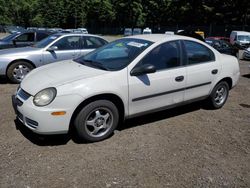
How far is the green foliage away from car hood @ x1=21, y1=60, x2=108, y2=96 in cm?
4937

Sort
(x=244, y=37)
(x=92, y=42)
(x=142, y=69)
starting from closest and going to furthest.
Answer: (x=142, y=69) → (x=92, y=42) → (x=244, y=37)

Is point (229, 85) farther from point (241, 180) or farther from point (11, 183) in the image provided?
point (11, 183)

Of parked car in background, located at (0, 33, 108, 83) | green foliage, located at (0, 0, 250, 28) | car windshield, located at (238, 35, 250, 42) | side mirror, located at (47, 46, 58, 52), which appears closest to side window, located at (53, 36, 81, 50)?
parked car in background, located at (0, 33, 108, 83)

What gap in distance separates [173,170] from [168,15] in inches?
2494

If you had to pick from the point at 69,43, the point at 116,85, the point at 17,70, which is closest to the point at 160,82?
the point at 116,85

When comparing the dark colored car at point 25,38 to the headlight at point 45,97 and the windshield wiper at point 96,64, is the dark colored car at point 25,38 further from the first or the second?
the headlight at point 45,97

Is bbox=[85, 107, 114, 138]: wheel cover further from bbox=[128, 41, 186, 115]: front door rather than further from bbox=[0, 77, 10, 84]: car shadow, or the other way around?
bbox=[0, 77, 10, 84]: car shadow

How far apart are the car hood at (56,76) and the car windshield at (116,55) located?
0.22 meters

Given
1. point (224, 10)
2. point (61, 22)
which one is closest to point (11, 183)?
point (224, 10)

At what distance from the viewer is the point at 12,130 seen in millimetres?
4762

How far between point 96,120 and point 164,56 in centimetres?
161

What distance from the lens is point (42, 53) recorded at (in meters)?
8.19

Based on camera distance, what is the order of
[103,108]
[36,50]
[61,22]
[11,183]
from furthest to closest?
[61,22] < [36,50] < [103,108] < [11,183]

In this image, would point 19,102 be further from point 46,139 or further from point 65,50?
point 65,50
